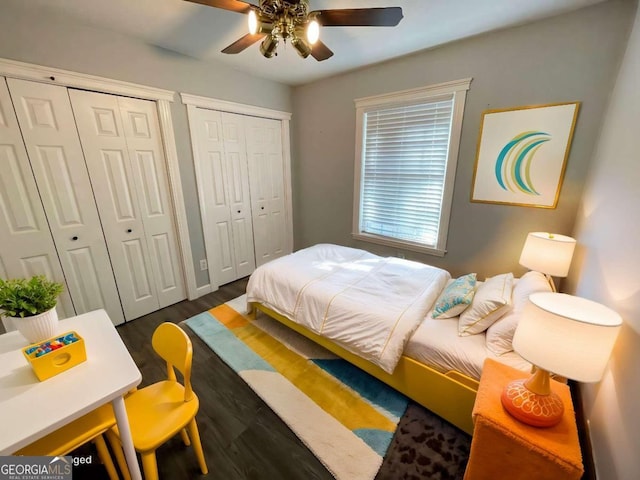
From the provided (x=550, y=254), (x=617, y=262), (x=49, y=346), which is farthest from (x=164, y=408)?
(x=550, y=254)

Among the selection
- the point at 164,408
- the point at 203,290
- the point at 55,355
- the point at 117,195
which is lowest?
the point at 203,290

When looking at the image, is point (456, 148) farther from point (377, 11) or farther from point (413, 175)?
point (377, 11)

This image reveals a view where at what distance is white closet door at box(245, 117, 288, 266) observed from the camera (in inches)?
128

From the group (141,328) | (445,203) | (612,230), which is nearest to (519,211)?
(445,203)

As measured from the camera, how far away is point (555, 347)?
868 millimetres

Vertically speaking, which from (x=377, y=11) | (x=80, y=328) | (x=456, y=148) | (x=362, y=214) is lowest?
(x=80, y=328)

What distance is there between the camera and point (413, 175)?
279cm

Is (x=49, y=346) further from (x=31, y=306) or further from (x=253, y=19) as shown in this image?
(x=253, y=19)

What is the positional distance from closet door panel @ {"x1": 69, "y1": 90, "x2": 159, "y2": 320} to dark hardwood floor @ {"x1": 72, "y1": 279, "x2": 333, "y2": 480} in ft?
2.53

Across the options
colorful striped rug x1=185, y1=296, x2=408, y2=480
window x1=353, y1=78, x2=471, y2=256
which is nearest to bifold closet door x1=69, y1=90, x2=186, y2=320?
colorful striped rug x1=185, y1=296, x2=408, y2=480

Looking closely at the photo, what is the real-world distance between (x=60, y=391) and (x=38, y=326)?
32 cm

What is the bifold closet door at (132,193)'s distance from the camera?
211 cm

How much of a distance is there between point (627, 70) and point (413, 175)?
1.55 meters

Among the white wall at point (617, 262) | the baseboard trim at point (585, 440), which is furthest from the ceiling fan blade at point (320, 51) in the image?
the baseboard trim at point (585, 440)
